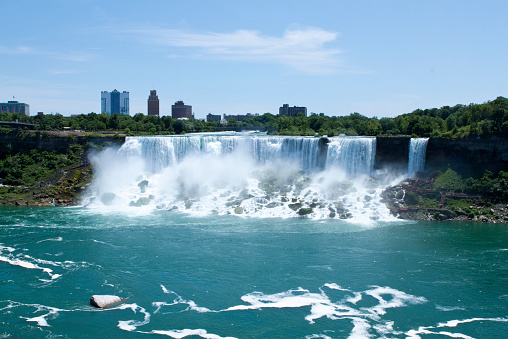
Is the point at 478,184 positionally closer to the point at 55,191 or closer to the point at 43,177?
the point at 55,191

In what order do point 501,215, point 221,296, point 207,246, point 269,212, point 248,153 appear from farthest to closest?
point 248,153 → point 269,212 → point 501,215 → point 207,246 → point 221,296

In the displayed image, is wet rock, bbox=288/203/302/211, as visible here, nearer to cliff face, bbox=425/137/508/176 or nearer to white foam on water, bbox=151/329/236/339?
cliff face, bbox=425/137/508/176

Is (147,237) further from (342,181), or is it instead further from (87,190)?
(342,181)

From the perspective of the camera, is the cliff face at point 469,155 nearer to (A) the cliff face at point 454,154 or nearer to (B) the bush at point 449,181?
(A) the cliff face at point 454,154

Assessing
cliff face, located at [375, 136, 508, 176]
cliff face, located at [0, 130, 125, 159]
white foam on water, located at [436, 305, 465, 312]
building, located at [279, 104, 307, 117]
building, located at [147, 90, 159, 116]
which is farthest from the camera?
building, located at [279, 104, 307, 117]

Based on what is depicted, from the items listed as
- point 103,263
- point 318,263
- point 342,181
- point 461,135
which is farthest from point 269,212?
point 461,135

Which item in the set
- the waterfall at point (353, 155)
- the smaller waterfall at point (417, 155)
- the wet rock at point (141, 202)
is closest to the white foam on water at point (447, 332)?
the smaller waterfall at point (417, 155)

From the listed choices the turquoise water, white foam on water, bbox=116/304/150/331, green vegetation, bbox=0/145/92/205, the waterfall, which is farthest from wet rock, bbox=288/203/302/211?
white foam on water, bbox=116/304/150/331
